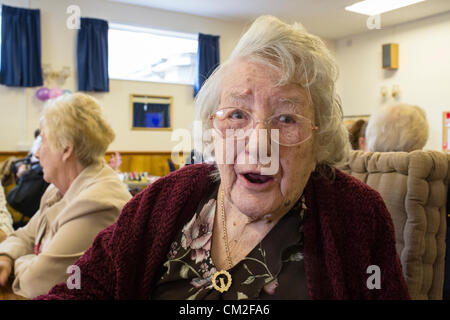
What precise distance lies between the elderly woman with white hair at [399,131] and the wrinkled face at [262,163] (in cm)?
138

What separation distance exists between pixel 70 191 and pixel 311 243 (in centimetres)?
120

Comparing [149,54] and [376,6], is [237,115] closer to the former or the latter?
[376,6]

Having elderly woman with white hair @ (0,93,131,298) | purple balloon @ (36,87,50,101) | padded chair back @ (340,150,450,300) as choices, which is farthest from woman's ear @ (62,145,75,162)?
purple balloon @ (36,87,50,101)

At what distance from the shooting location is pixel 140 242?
3.41ft

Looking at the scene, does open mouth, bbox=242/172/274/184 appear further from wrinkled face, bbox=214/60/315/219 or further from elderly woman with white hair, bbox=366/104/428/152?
elderly woman with white hair, bbox=366/104/428/152

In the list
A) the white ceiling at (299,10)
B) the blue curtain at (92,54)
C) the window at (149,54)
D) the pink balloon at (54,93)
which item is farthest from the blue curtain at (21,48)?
the white ceiling at (299,10)

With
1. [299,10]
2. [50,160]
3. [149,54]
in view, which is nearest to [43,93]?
[149,54]

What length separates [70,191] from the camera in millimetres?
1738

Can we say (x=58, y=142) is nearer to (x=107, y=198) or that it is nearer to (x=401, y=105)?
(x=107, y=198)

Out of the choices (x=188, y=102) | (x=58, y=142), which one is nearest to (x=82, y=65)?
(x=188, y=102)

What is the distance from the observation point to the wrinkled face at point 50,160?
69.6 inches

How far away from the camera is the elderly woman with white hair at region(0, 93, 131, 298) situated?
1.51 meters

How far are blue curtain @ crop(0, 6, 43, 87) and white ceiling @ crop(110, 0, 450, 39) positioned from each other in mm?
1573
